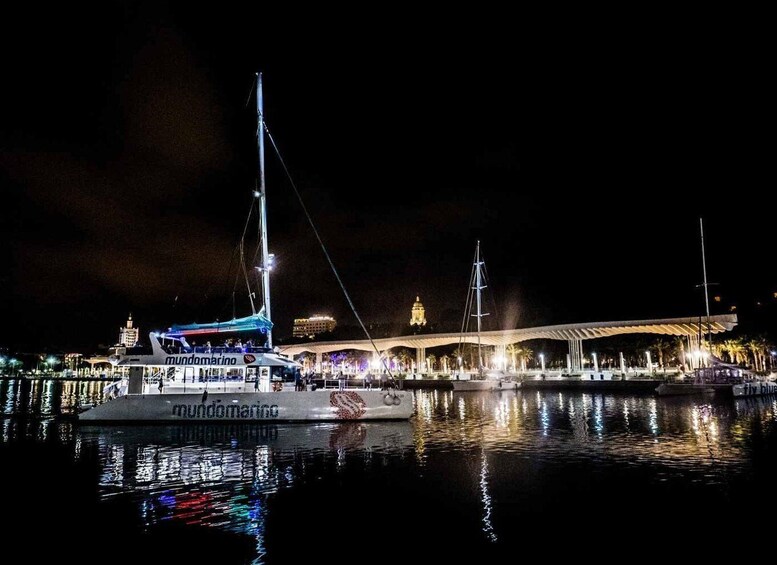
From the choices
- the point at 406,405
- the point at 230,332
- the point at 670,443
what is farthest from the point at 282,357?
the point at 670,443

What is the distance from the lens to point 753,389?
46656 millimetres

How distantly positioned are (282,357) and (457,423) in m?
9.48

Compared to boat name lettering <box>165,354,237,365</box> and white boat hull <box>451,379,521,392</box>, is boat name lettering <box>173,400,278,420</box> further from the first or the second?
white boat hull <box>451,379,521,392</box>

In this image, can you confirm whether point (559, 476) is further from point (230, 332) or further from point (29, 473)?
point (230, 332)

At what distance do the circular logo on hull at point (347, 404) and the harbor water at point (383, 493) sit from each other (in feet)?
7.86

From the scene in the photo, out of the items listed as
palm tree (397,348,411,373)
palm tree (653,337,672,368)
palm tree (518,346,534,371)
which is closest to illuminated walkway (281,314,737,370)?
palm tree (653,337,672,368)

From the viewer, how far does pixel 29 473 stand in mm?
16828

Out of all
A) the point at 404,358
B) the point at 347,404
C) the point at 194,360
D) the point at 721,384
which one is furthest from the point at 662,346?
the point at 194,360

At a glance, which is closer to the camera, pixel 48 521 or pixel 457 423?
pixel 48 521

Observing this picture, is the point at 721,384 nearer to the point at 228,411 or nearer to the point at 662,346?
the point at 228,411

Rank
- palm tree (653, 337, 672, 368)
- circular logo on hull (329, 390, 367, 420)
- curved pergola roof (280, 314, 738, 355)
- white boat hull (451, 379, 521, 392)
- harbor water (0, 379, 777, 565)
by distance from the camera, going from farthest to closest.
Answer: palm tree (653, 337, 672, 368)
curved pergola roof (280, 314, 738, 355)
white boat hull (451, 379, 521, 392)
circular logo on hull (329, 390, 367, 420)
harbor water (0, 379, 777, 565)

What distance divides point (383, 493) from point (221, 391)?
15.5 m

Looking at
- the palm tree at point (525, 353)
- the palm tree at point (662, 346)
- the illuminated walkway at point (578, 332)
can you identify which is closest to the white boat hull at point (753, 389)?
the illuminated walkway at point (578, 332)

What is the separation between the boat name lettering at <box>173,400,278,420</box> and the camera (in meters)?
26.6
